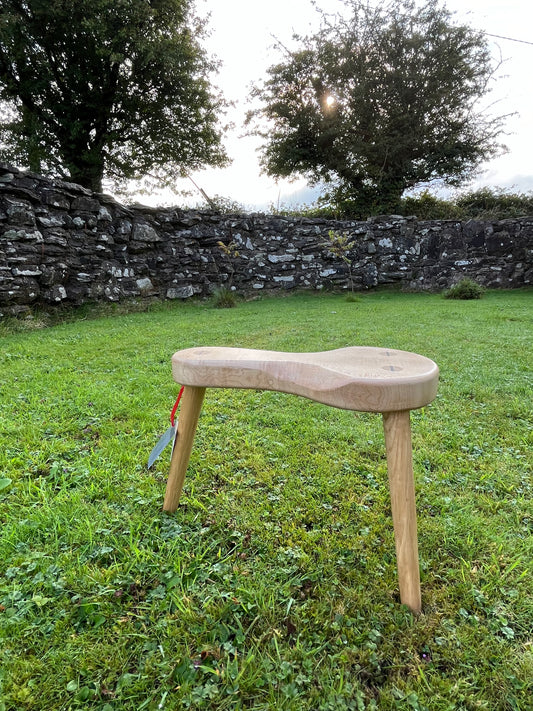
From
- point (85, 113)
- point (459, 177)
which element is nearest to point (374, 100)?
point (459, 177)

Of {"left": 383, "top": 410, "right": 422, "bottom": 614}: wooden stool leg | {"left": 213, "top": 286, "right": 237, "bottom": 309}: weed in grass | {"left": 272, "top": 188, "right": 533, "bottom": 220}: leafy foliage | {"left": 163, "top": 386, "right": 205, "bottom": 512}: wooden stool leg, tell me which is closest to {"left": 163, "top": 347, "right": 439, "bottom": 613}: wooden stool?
{"left": 383, "top": 410, "right": 422, "bottom": 614}: wooden stool leg

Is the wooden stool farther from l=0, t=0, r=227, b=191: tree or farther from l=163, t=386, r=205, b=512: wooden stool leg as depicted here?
l=0, t=0, r=227, b=191: tree

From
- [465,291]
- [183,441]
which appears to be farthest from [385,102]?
[183,441]

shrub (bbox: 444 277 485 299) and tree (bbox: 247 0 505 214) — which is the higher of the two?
tree (bbox: 247 0 505 214)

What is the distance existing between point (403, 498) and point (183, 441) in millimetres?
766

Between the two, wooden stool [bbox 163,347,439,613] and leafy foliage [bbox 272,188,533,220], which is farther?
leafy foliage [bbox 272,188,533,220]

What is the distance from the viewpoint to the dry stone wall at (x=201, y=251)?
17.3 ft

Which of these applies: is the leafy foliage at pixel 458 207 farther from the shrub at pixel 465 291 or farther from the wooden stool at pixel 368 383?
the wooden stool at pixel 368 383

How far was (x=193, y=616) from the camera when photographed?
3.18 feet

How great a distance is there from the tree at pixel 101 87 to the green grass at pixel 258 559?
32.6 feet

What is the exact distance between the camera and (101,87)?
9.77 meters

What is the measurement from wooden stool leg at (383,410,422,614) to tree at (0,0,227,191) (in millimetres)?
10935

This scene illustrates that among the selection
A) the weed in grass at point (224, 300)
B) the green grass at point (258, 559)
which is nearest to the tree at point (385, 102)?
the weed in grass at point (224, 300)

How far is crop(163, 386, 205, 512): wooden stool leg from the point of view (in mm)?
1235
